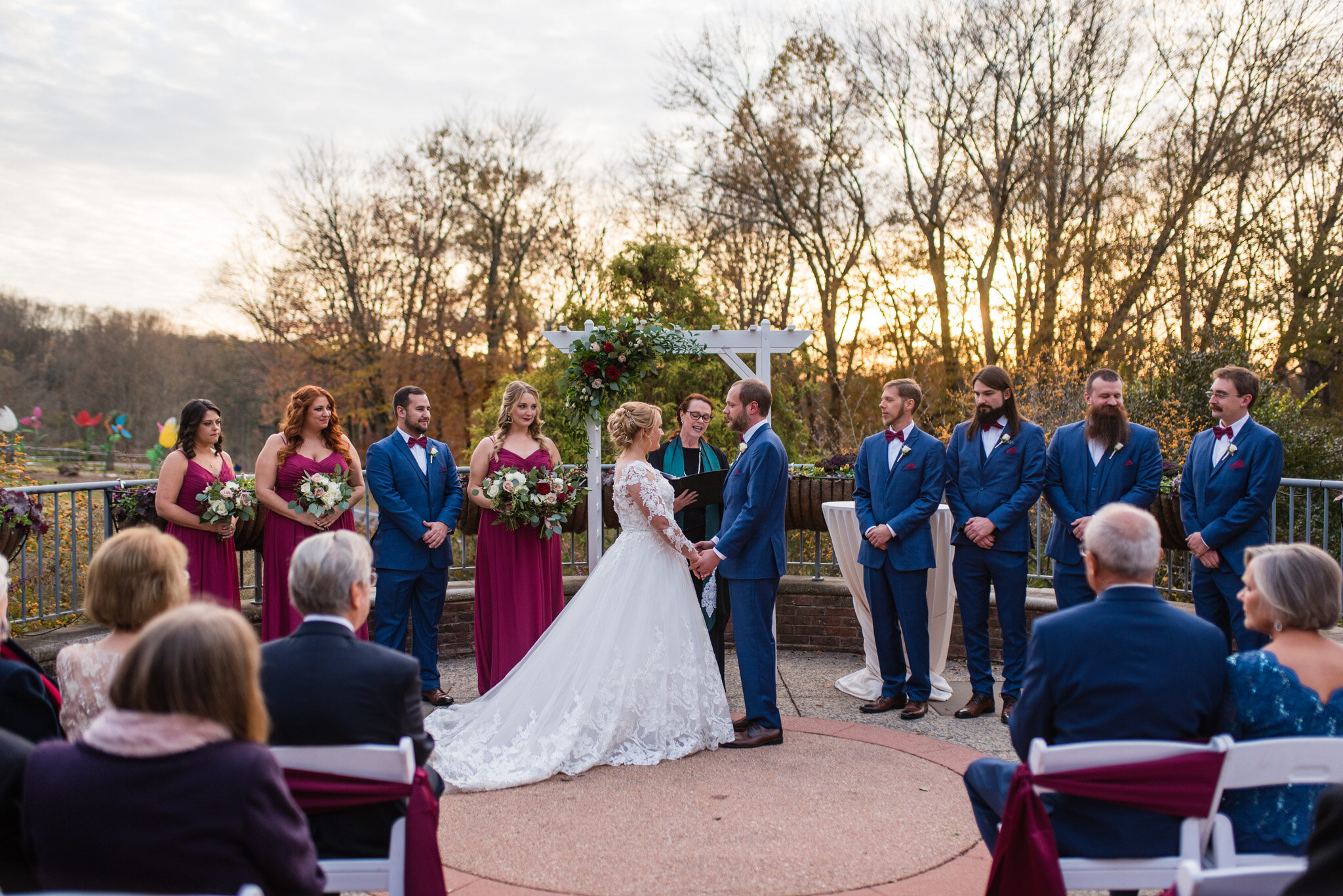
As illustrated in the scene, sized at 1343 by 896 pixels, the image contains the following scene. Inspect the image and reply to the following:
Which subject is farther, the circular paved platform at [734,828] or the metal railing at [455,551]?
the metal railing at [455,551]

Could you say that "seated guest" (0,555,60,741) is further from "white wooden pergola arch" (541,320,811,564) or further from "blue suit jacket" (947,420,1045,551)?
"blue suit jacket" (947,420,1045,551)

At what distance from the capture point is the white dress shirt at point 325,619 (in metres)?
2.53

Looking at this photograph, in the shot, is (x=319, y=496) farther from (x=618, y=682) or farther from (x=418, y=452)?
(x=618, y=682)

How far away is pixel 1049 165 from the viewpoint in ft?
55.5

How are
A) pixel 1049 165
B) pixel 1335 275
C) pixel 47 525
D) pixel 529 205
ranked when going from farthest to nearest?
1. pixel 529 205
2. pixel 1049 165
3. pixel 1335 275
4. pixel 47 525

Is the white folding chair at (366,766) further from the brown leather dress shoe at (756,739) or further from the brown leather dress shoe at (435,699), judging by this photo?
the brown leather dress shoe at (435,699)

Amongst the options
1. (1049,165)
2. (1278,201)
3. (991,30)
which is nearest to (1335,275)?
(1278,201)

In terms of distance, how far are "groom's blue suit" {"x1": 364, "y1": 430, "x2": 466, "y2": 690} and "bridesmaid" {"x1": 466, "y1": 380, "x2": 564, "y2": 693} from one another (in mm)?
225

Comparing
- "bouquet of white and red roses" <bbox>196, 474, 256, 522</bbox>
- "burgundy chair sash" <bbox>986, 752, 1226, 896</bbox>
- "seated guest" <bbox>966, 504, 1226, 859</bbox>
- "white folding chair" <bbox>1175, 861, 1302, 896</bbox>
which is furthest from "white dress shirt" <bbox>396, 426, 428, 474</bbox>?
"white folding chair" <bbox>1175, 861, 1302, 896</bbox>

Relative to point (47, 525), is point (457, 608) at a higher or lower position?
lower

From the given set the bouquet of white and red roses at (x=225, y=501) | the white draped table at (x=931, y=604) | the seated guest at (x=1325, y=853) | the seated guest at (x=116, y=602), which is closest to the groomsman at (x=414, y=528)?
the bouquet of white and red roses at (x=225, y=501)

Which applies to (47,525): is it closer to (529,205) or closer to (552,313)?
(552,313)

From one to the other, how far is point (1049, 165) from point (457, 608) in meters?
14.3

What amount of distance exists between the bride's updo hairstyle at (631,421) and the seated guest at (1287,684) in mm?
3129
